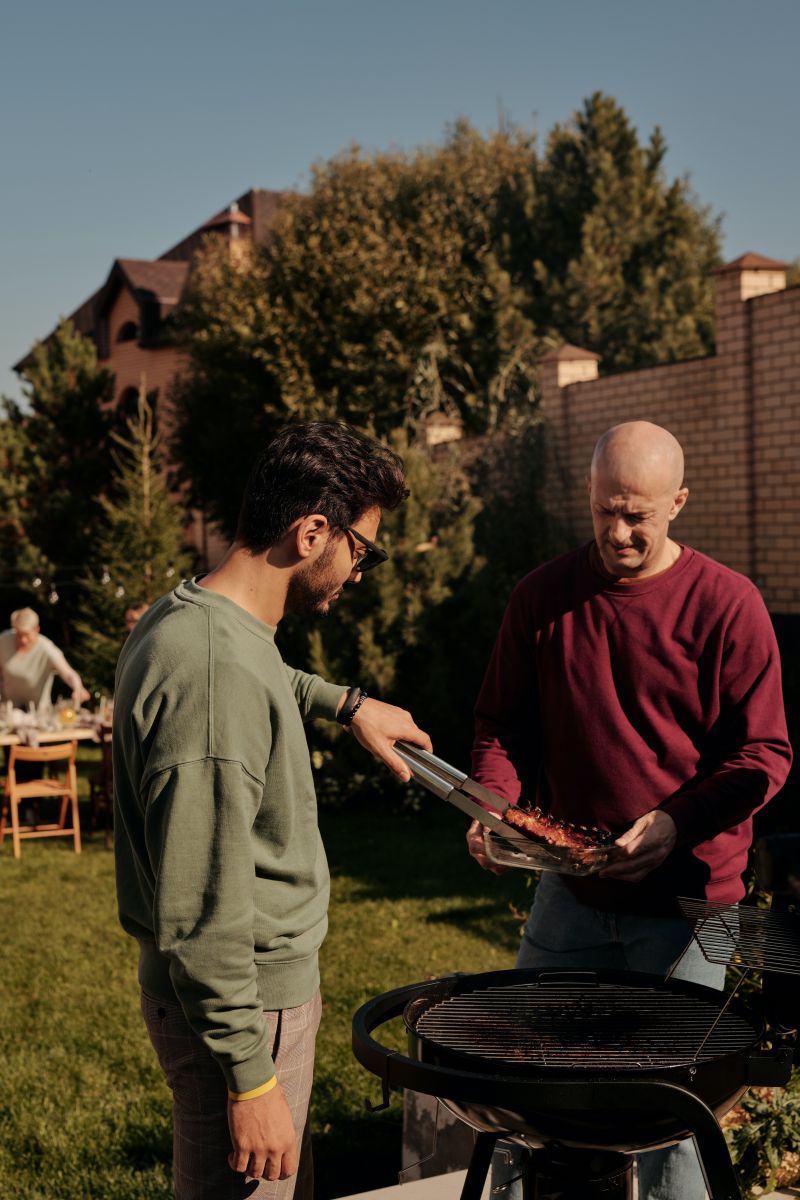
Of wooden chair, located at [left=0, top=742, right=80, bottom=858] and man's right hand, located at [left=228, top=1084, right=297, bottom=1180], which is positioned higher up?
man's right hand, located at [left=228, top=1084, right=297, bottom=1180]

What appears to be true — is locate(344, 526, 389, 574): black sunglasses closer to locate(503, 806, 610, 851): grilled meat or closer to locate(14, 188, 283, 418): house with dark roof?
Answer: locate(503, 806, 610, 851): grilled meat

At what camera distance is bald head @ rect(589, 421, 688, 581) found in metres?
2.87

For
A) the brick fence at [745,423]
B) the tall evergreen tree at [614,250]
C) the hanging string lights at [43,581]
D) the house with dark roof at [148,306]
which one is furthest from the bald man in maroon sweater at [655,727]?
the house with dark roof at [148,306]

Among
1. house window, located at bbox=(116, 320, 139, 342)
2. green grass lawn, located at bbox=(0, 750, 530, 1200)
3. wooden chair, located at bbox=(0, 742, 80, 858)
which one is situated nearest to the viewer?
green grass lawn, located at bbox=(0, 750, 530, 1200)

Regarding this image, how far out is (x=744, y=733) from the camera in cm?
282

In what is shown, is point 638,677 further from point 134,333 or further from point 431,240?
point 134,333

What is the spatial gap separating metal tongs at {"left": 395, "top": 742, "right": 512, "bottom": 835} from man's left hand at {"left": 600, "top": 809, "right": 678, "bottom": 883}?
329mm

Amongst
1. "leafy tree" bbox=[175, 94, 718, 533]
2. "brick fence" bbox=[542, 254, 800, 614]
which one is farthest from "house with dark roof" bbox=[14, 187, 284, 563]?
"brick fence" bbox=[542, 254, 800, 614]

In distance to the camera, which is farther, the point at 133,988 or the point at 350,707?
the point at 133,988

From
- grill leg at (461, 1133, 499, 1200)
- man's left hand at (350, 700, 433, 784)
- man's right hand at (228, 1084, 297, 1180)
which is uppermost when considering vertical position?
man's left hand at (350, 700, 433, 784)

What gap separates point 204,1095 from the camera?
210cm

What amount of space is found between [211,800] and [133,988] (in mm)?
4722

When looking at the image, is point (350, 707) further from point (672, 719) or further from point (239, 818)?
point (672, 719)

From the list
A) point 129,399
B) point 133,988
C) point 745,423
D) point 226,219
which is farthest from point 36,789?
point 226,219
